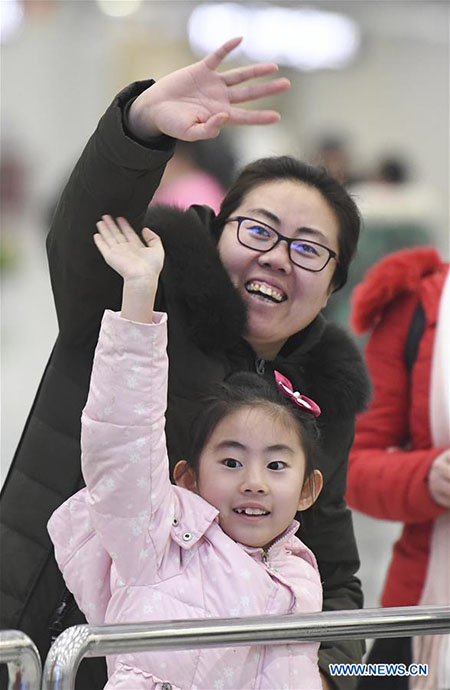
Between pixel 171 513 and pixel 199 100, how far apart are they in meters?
0.55

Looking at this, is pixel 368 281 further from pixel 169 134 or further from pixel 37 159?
pixel 37 159

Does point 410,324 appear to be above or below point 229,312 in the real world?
above

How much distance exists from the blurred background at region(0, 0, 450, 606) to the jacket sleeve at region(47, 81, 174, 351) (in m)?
5.00

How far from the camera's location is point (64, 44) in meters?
10.9

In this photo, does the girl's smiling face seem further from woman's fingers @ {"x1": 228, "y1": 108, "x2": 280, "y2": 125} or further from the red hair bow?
woman's fingers @ {"x1": 228, "y1": 108, "x2": 280, "y2": 125}

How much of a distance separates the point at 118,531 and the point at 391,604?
3.42 feet

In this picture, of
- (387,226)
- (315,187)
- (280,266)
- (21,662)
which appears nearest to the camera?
(21,662)

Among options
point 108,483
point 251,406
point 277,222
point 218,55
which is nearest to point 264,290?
point 277,222

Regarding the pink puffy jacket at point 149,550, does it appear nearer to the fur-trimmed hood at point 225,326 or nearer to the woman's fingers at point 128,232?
the woman's fingers at point 128,232

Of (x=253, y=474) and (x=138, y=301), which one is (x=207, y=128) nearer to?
(x=138, y=301)

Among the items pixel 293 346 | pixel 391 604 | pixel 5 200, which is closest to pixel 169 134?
pixel 293 346

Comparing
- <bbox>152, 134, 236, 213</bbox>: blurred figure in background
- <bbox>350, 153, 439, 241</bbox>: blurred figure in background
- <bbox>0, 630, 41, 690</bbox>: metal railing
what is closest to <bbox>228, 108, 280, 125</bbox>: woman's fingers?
<bbox>0, 630, 41, 690</bbox>: metal railing

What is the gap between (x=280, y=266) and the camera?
1.64 metres

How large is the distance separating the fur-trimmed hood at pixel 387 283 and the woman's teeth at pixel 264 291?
64 cm
